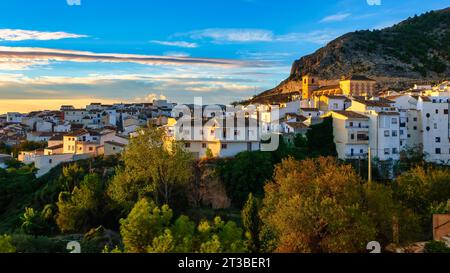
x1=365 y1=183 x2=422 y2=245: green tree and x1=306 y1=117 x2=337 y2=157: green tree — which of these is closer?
x1=365 y1=183 x2=422 y2=245: green tree

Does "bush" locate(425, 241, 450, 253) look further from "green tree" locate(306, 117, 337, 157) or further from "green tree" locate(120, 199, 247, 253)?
"green tree" locate(306, 117, 337, 157)

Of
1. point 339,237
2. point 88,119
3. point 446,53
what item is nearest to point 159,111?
point 88,119

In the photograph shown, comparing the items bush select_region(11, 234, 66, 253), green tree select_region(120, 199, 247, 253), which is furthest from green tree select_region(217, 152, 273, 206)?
green tree select_region(120, 199, 247, 253)

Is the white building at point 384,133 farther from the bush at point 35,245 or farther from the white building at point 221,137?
the bush at point 35,245

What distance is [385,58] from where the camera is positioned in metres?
61.7

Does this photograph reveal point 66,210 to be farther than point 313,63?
No

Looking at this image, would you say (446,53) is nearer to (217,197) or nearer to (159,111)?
(159,111)

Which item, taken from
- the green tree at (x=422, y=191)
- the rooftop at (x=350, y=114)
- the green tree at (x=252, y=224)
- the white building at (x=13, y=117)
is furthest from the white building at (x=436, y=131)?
the white building at (x=13, y=117)

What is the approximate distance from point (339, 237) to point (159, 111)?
42.5 metres

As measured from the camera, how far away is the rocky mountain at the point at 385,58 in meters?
57.2

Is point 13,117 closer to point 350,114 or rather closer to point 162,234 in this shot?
point 350,114

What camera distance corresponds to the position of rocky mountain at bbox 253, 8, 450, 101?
57156 mm

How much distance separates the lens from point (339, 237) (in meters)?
10.4

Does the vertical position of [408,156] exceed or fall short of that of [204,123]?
it falls short
